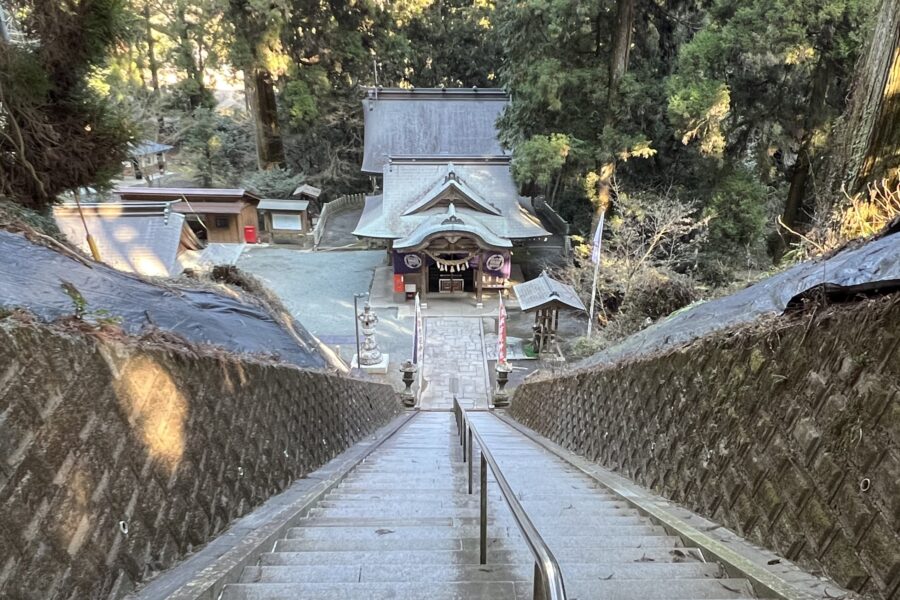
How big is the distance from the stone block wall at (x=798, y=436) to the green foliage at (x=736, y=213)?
1531cm

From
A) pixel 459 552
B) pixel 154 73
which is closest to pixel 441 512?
pixel 459 552

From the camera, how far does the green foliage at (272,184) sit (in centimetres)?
2944

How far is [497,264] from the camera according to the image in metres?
20.6

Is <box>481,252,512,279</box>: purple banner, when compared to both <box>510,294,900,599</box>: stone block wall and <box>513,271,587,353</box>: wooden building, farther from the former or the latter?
<box>510,294,900,599</box>: stone block wall

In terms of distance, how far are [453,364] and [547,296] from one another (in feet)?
11.5

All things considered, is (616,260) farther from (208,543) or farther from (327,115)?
(327,115)

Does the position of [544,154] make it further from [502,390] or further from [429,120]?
[429,120]

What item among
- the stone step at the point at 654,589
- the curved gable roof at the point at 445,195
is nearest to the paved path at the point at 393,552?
the stone step at the point at 654,589

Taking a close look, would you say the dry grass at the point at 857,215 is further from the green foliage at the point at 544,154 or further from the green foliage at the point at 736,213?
the green foliage at the point at 544,154

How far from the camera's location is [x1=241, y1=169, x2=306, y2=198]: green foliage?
29.4 meters

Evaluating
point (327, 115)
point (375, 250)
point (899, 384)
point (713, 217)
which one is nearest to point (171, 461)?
point (899, 384)

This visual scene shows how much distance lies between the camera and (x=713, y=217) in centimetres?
1706

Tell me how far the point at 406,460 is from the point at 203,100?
110 feet

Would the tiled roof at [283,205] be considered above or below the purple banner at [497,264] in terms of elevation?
above
